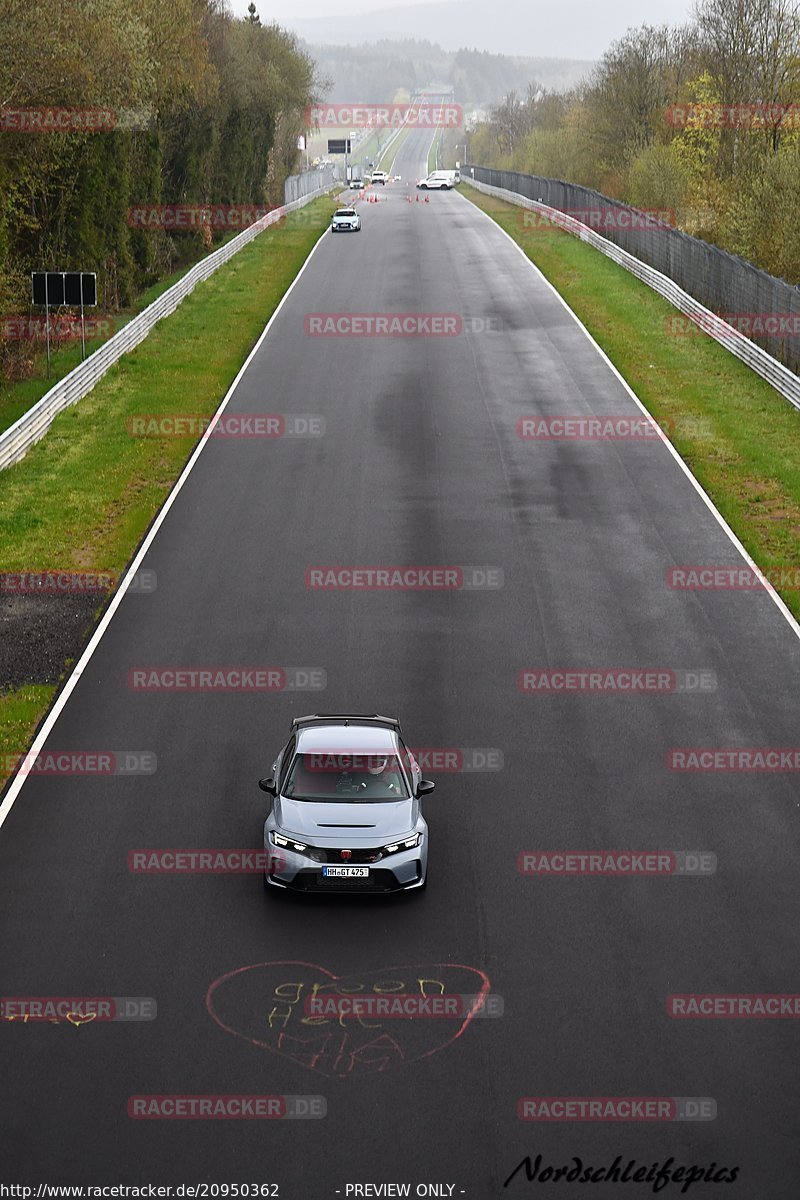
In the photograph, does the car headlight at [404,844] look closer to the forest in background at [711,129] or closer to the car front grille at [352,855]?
the car front grille at [352,855]

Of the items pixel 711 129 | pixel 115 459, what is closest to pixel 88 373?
pixel 115 459

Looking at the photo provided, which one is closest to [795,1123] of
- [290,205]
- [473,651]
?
[473,651]

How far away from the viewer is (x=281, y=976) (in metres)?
13.1

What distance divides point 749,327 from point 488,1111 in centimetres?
3464

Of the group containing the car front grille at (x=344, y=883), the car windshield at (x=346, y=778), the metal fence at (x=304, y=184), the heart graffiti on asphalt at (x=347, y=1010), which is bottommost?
the heart graffiti on asphalt at (x=347, y=1010)

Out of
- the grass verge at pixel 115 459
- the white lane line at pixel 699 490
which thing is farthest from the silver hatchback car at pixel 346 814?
the white lane line at pixel 699 490

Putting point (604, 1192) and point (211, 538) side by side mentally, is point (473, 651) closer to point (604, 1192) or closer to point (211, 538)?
point (211, 538)

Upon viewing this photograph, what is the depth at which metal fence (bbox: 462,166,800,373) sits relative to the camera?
38.9 m

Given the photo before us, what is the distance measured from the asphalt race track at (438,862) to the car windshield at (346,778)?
102 centimetres

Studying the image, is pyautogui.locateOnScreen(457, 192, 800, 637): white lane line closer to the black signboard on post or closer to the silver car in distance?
the black signboard on post

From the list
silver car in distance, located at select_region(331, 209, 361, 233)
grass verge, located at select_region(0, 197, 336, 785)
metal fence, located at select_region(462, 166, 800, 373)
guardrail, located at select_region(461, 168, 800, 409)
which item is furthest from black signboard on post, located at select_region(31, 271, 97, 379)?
silver car in distance, located at select_region(331, 209, 361, 233)

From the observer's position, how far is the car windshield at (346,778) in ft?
49.6

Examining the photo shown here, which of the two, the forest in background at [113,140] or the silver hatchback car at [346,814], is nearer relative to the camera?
the silver hatchback car at [346,814]

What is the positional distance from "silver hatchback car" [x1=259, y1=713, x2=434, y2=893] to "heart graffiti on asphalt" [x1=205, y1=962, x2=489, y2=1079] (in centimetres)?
126
